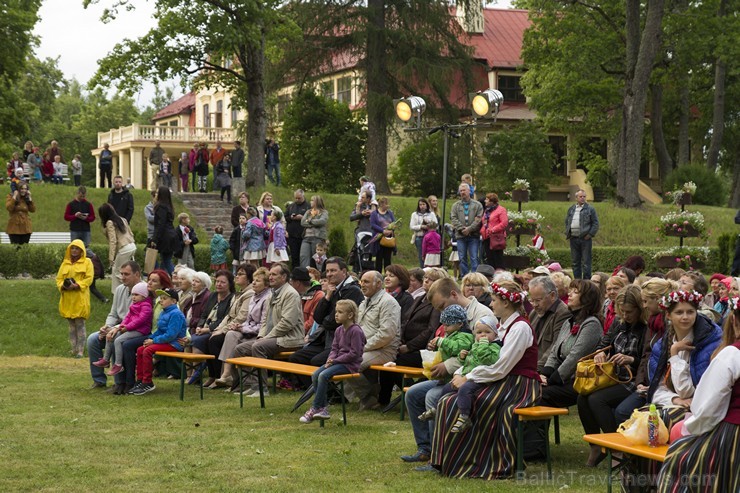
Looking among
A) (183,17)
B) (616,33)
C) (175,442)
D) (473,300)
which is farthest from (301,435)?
(616,33)

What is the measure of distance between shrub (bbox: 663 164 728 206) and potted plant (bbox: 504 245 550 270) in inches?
781

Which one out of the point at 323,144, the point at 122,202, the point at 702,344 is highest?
the point at 323,144

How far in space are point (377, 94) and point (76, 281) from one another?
20.2 meters

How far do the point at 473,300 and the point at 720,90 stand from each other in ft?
117

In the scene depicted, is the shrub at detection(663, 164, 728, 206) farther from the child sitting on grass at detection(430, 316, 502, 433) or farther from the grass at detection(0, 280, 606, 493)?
the child sitting on grass at detection(430, 316, 502, 433)

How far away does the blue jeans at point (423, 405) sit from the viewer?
8945 mm

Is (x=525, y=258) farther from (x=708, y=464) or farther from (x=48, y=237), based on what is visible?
(x=708, y=464)

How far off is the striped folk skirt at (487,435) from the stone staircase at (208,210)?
2038 cm

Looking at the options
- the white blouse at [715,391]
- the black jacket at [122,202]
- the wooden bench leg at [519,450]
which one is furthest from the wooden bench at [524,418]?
the black jacket at [122,202]

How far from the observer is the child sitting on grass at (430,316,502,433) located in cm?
834

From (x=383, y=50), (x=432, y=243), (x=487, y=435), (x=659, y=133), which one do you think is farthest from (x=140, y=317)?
(x=659, y=133)

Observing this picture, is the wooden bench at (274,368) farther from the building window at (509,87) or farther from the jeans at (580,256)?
the building window at (509,87)

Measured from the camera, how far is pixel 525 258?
20.3 metres

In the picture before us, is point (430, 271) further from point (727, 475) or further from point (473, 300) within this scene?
point (727, 475)
